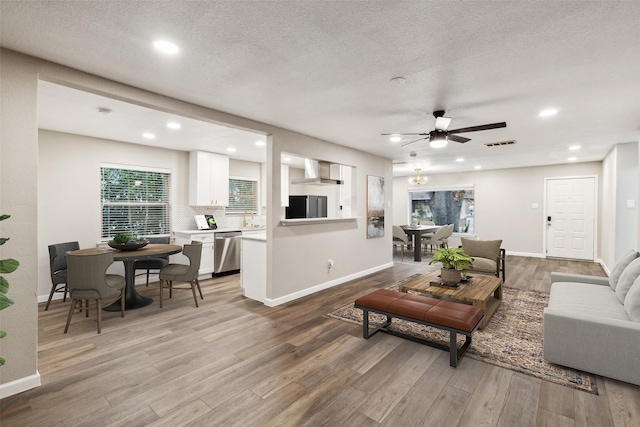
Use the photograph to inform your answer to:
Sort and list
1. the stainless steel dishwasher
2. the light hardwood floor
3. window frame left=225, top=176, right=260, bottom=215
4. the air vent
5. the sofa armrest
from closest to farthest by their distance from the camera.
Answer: the light hardwood floor
the sofa armrest
the air vent
the stainless steel dishwasher
window frame left=225, top=176, right=260, bottom=215

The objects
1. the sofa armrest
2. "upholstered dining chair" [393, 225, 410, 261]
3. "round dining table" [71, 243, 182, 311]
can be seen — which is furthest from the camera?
"upholstered dining chair" [393, 225, 410, 261]

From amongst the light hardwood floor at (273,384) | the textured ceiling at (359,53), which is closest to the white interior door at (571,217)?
the textured ceiling at (359,53)

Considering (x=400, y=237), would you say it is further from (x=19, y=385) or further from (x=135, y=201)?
(x=19, y=385)

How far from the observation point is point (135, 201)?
5.56m

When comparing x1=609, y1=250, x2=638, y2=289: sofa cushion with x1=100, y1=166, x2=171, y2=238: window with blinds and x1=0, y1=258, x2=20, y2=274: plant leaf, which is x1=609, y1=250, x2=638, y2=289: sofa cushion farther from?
x1=100, y1=166, x2=171, y2=238: window with blinds

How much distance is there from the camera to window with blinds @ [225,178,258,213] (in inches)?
273

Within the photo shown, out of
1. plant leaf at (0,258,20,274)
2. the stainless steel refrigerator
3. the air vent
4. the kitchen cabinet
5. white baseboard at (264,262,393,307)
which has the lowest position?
white baseboard at (264,262,393,307)

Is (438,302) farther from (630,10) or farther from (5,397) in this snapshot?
(5,397)

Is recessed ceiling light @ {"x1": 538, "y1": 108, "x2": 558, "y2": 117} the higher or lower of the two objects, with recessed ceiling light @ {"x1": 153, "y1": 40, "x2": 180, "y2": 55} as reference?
higher

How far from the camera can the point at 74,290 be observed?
332 centimetres

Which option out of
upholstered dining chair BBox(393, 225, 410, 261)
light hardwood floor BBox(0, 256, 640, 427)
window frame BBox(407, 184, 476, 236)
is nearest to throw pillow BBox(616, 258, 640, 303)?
light hardwood floor BBox(0, 256, 640, 427)

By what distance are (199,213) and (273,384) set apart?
4.71 metres

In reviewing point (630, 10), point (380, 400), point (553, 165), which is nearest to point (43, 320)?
point (380, 400)

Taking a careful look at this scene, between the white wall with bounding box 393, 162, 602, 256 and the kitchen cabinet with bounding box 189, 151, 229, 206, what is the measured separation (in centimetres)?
675
